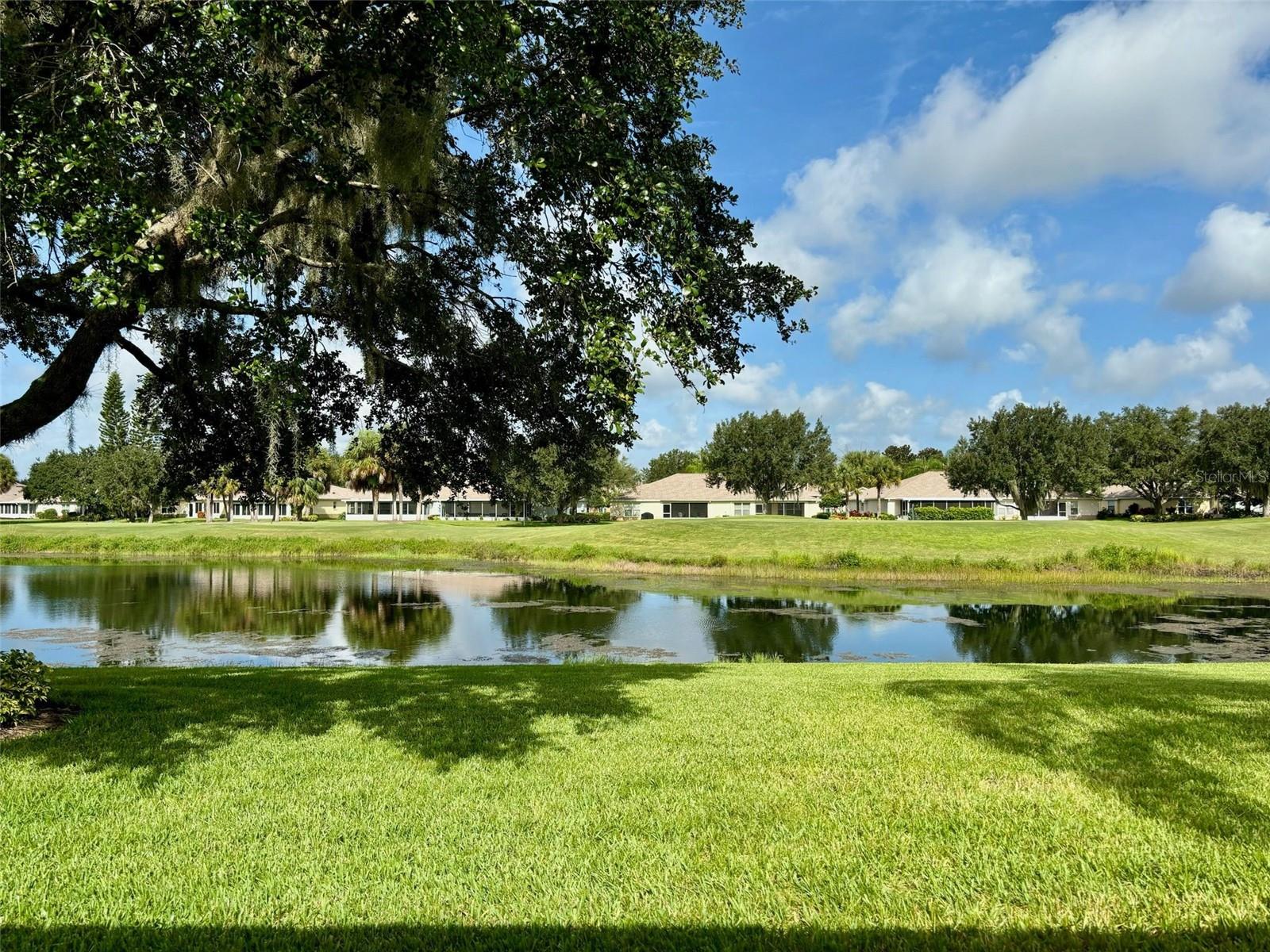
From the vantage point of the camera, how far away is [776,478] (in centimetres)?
7544

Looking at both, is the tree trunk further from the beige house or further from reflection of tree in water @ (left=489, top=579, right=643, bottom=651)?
the beige house

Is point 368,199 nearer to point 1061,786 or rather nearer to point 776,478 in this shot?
point 1061,786

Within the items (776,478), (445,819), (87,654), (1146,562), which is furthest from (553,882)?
(776,478)

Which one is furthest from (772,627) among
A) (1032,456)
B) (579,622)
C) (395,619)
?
(1032,456)

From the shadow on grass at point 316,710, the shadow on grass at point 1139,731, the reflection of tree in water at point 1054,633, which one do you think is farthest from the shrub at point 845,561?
the shadow on grass at point 316,710

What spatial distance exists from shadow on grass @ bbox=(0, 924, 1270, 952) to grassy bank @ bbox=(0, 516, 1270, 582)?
37.7m

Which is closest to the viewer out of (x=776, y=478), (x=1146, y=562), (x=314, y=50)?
(x=314, y=50)

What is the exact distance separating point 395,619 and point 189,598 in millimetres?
10542

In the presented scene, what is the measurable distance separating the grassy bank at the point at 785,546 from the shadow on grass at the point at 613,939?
37721 millimetres

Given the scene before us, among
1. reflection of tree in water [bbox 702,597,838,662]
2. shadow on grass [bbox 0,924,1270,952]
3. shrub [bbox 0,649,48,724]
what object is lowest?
reflection of tree in water [bbox 702,597,838,662]

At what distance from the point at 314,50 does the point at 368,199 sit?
1.53 metres

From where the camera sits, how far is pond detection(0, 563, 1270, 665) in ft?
67.0

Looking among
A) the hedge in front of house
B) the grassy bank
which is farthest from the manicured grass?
the hedge in front of house

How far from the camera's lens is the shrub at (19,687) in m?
7.02
